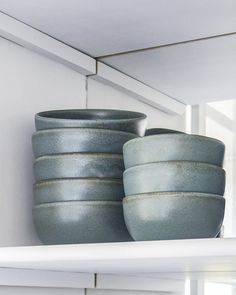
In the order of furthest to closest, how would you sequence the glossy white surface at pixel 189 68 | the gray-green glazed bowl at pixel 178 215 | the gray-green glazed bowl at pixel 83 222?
the glossy white surface at pixel 189 68, the gray-green glazed bowl at pixel 83 222, the gray-green glazed bowl at pixel 178 215

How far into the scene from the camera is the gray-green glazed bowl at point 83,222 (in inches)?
34.9

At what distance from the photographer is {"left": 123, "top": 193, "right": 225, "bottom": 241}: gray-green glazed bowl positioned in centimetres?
78

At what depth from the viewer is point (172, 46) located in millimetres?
1061

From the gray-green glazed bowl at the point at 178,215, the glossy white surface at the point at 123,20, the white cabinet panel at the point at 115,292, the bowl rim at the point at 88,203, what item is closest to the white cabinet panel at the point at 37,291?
the white cabinet panel at the point at 115,292

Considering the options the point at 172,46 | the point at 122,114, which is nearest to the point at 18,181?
the point at 122,114

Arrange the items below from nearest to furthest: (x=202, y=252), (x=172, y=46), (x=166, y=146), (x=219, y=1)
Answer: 1. (x=202, y=252)
2. (x=166, y=146)
3. (x=219, y=1)
4. (x=172, y=46)

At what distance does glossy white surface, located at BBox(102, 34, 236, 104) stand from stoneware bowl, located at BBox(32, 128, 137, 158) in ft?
0.70

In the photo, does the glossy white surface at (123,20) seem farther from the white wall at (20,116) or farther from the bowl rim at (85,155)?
the bowl rim at (85,155)

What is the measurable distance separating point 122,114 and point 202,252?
0.35m

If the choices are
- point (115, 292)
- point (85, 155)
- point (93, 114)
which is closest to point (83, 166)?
point (85, 155)

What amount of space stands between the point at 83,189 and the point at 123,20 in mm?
239

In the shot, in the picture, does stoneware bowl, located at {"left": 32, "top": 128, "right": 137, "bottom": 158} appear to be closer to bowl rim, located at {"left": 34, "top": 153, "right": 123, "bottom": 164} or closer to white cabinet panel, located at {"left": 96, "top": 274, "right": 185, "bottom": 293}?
bowl rim, located at {"left": 34, "top": 153, "right": 123, "bottom": 164}

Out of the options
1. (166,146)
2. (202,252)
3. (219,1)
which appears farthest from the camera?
(219,1)

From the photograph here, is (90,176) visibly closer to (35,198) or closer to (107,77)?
(35,198)
